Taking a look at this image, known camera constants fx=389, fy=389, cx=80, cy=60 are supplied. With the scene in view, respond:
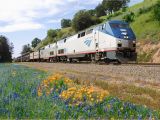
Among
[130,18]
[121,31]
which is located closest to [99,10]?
[130,18]

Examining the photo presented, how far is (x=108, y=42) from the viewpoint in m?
35.1

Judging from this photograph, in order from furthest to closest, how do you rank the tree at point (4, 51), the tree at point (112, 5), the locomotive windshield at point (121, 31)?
the tree at point (112, 5)
the tree at point (4, 51)
the locomotive windshield at point (121, 31)

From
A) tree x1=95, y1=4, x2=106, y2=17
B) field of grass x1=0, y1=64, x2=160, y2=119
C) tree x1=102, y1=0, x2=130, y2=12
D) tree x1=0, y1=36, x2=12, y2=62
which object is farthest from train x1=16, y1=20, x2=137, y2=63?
tree x1=95, y1=4, x2=106, y2=17

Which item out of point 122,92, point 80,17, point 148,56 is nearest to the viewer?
point 122,92

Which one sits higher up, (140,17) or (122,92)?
(140,17)

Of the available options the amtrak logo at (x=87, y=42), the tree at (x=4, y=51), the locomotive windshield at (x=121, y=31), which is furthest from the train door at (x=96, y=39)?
the tree at (x=4, y=51)

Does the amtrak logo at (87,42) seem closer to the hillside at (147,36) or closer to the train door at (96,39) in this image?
the train door at (96,39)

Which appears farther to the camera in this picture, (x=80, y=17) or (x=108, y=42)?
(x=80, y=17)

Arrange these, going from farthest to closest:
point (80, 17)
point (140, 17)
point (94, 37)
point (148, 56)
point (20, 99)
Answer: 1. point (80, 17)
2. point (140, 17)
3. point (148, 56)
4. point (94, 37)
5. point (20, 99)

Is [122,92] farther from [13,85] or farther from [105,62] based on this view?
[105,62]

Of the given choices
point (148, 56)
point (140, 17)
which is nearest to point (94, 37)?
point (148, 56)

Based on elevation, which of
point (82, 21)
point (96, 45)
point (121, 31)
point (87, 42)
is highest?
point (82, 21)

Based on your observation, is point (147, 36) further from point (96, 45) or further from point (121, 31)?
point (121, 31)

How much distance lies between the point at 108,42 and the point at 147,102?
959 inches
